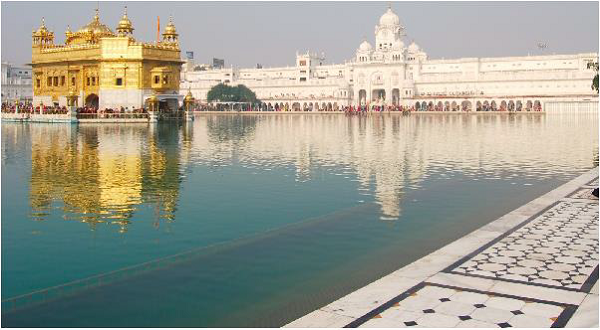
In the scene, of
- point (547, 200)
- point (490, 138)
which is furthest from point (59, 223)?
point (490, 138)

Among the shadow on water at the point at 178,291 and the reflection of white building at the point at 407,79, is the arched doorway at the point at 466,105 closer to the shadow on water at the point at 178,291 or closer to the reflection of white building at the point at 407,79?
the reflection of white building at the point at 407,79

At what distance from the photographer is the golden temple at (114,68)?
147ft

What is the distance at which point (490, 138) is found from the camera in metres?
30.5

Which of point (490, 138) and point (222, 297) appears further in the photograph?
point (490, 138)

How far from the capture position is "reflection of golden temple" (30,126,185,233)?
36.6ft

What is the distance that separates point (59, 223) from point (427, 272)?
228 inches

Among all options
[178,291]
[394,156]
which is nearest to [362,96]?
[394,156]

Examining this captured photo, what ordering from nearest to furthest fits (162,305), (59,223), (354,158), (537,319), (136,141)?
(537,319) → (162,305) → (59,223) → (354,158) → (136,141)

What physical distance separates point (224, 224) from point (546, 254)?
4.60 metres

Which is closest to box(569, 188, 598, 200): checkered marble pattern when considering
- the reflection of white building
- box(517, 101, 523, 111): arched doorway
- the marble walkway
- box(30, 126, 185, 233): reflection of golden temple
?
the marble walkway

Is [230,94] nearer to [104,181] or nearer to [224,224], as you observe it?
[104,181]

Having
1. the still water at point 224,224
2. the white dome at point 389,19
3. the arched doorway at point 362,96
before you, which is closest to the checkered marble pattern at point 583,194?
the still water at point 224,224

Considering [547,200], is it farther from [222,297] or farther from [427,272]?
[222,297]

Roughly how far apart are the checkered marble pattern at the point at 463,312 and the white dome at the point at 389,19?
106413mm
